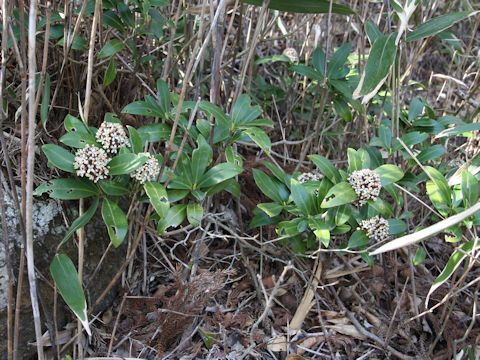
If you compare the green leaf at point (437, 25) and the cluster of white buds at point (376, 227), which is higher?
the green leaf at point (437, 25)

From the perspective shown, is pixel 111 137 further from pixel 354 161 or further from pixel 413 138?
pixel 413 138

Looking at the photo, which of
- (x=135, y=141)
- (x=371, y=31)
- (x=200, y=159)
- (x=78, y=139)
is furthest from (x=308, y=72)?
(x=78, y=139)

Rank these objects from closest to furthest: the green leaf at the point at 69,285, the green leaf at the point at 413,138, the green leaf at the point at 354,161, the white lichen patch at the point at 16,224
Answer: the green leaf at the point at 69,285 → the white lichen patch at the point at 16,224 → the green leaf at the point at 354,161 → the green leaf at the point at 413,138

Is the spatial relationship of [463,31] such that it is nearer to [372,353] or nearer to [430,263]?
[430,263]

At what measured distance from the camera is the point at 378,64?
112cm

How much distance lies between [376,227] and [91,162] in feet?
2.24

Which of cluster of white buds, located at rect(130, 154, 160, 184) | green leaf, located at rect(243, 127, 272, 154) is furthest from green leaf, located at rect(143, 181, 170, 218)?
green leaf, located at rect(243, 127, 272, 154)

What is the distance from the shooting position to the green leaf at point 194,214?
1.13 metres

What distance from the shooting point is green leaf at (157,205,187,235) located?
112 centimetres

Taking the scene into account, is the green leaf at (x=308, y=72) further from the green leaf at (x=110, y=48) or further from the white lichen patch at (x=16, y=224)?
the white lichen patch at (x=16, y=224)

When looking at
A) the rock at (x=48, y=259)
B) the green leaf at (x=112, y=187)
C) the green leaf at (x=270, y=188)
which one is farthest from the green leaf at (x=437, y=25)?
the rock at (x=48, y=259)

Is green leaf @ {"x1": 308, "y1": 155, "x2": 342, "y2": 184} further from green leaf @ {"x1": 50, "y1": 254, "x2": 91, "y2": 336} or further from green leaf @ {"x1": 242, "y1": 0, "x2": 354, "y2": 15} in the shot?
green leaf @ {"x1": 50, "y1": 254, "x2": 91, "y2": 336}

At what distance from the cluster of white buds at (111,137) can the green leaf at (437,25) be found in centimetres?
71

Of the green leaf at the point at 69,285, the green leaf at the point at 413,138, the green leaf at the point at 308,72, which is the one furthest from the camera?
the green leaf at the point at 308,72
